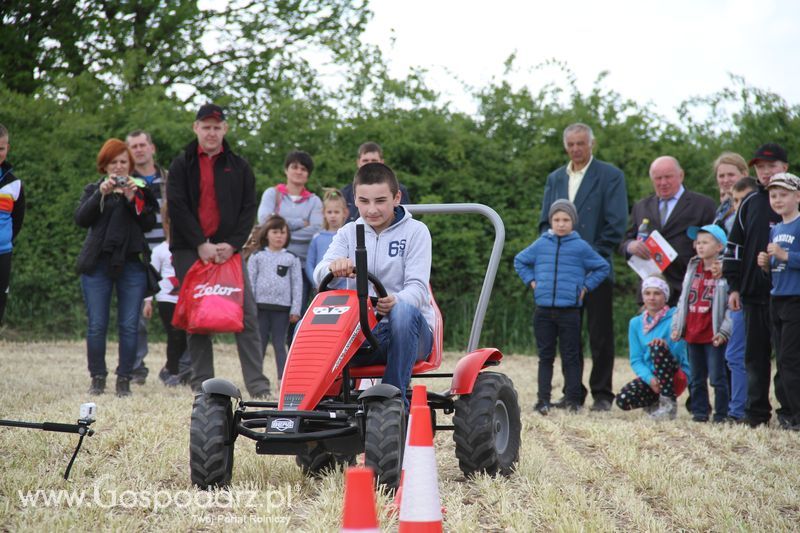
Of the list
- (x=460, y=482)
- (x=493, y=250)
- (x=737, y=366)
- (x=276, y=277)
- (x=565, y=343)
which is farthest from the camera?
(x=276, y=277)

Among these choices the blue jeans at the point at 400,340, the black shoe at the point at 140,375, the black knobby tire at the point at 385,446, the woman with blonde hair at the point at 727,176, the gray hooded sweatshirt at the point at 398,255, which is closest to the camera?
the black knobby tire at the point at 385,446

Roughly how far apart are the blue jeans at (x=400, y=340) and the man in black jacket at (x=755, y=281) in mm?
3780

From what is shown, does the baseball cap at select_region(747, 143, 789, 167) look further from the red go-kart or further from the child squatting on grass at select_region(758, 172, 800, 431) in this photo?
the red go-kart

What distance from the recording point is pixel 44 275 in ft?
45.6

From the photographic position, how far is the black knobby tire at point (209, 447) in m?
4.27

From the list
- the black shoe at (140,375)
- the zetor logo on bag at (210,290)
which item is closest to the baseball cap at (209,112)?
the zetor logo on bag at (210,290)

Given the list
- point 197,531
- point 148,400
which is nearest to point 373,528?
point 197,531

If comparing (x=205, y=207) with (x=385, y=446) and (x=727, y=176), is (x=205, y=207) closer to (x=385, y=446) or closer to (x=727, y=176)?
(x=385, y=446)

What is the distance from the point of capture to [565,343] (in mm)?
8359

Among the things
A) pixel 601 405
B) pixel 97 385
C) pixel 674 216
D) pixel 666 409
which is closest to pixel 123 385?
pixel 97 385

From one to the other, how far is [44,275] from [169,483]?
33.7ft

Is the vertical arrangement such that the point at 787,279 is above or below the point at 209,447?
above

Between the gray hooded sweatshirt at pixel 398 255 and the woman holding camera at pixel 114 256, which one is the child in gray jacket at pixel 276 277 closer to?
the woman holding camera at pixel 114 256

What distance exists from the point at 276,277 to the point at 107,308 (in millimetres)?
1619
